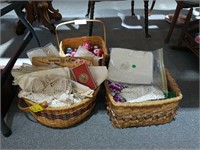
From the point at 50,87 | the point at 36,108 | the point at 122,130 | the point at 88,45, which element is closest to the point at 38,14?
the point at 88,45

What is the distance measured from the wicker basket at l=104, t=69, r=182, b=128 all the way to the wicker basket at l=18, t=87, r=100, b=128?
Result: 14 cm

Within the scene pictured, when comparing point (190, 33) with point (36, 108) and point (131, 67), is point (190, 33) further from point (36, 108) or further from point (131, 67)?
point (36, 108)

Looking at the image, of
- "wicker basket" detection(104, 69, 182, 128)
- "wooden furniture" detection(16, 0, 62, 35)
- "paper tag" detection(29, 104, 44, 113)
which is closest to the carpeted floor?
"wicker basket" detection(104, 69, 182, 128)

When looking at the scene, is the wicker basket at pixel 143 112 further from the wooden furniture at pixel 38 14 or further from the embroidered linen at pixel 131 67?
the wooden furniture at pixel 38 14

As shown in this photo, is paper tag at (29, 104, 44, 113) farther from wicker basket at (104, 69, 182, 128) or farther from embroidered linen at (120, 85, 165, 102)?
embroidered linen at (120, 85, 165, 102)

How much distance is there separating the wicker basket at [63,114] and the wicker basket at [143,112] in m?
0.14

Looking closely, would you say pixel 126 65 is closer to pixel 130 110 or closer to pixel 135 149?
pixel 130 110

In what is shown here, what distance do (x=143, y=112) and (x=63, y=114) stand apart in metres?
0.41

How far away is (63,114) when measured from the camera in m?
1.16

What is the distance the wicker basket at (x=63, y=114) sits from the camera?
3.76 feet

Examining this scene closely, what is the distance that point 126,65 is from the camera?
54.7 inches

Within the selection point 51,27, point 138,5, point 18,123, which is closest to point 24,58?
point 51,27

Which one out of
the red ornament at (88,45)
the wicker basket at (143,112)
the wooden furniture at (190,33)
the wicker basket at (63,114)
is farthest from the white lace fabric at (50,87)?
the wooden furniture at (190,33)

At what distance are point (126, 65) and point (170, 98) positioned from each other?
33cm
